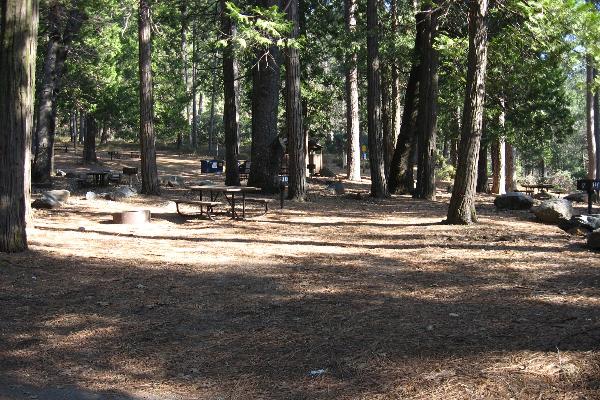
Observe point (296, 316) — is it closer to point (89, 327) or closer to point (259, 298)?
point (259, 298)

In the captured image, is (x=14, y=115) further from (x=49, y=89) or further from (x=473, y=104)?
(x=49, y=89)

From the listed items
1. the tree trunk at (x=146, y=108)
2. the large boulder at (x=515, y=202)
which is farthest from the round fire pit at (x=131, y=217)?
the large boulder at (x=515, y=202)

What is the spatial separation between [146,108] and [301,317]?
12.4 meters

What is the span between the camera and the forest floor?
4.03 meters

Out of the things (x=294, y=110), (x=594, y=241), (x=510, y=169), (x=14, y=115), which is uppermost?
(x=294, y=110)

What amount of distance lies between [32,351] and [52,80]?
1852 cm

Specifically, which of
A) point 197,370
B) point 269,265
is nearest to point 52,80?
point 269,265

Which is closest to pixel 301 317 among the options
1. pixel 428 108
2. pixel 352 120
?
pixel 428 108

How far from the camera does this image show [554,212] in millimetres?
11828

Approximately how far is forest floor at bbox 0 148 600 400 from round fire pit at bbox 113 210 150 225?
4.21ft

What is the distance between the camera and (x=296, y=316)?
561 cm

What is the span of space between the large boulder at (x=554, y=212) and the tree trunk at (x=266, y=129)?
759 centimetres

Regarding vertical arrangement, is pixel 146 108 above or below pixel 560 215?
above

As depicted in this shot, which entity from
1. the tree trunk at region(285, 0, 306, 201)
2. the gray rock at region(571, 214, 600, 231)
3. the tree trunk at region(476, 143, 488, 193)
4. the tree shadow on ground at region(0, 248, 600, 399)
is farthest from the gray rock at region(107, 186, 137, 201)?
the tree trunk at region(476, 143, 488, 193)
